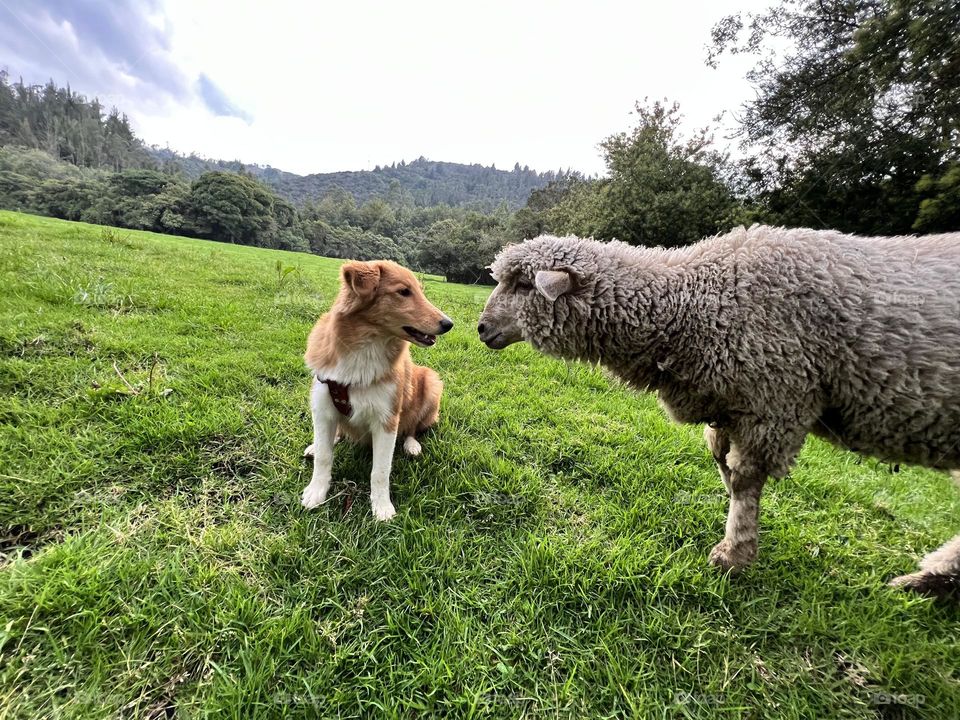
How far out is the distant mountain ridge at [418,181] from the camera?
12338 centimetres

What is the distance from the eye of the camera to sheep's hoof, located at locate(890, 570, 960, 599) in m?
2.33

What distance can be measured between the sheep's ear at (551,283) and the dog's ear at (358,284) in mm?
1203

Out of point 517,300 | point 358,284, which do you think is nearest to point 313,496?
point 358,284

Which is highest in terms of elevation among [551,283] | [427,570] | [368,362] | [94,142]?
[94,142]

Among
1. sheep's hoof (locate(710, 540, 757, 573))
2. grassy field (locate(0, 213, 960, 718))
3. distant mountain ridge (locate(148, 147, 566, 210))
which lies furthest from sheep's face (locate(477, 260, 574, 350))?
distant mountain ridge (locate(148, 147, 566, 210))

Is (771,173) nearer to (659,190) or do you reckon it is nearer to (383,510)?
(659,190)

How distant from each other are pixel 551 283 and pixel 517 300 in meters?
0.33

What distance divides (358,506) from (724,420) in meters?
2.39

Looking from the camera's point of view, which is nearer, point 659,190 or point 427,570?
point 427,570

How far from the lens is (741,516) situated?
235 centimetres

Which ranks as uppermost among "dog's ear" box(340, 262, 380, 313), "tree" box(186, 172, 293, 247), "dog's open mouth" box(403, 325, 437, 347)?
"tree" box(186, 172, 293, 247)

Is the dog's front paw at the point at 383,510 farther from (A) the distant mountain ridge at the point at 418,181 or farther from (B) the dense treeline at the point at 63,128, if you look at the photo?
A: (A) the distant mountain ridge at the point at 418,181

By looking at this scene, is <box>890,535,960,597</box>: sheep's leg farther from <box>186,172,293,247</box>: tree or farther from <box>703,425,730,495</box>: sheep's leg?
<box>186,172,293,247</box>: tree

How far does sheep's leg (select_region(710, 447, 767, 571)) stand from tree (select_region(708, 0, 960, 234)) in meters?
11.0
